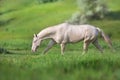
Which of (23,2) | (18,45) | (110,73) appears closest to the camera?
(110,73)

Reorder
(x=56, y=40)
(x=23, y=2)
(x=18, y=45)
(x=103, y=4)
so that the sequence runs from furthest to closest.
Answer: (x=23, y=2), (x=103, y=4), (x=18, y=45), (x=56, y=40)

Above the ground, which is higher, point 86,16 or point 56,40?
point 86,16

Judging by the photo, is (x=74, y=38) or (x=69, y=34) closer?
(x=69, y=34)

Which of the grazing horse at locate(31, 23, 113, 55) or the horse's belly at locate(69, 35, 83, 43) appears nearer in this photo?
the grazing horse at locate(31, 23, 113, 55)

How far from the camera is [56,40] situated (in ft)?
84.3

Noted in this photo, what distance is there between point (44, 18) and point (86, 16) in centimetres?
764

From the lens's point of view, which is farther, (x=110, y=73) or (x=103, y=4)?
(x=103, y=4)

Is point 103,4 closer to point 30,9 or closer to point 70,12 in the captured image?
point 70,12

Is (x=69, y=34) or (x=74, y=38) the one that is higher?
(x=69, y=34)

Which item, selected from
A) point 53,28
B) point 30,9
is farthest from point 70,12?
point 53,28

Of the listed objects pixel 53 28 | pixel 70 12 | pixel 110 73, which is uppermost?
pixel 70 12

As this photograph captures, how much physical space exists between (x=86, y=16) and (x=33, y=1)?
2445 cm

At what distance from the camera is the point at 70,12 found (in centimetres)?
7512

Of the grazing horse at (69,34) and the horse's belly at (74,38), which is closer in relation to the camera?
the grazing horse at (69,34)
